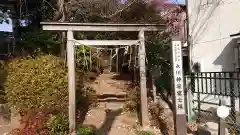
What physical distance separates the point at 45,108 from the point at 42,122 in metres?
0.75

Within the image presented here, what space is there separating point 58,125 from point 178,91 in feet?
13.7

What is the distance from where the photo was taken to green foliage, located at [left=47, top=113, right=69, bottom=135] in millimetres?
9562

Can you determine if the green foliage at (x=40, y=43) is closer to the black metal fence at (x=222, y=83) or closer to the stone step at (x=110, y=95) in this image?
the stone step at (x=110, y=95)

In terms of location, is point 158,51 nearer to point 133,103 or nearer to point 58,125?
point 133,103

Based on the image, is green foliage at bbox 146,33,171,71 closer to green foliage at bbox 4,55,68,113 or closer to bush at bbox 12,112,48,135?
green foliage at bbox 4,55,68,113

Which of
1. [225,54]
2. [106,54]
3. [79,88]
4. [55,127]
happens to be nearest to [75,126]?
[55,127]

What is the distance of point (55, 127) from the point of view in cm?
958

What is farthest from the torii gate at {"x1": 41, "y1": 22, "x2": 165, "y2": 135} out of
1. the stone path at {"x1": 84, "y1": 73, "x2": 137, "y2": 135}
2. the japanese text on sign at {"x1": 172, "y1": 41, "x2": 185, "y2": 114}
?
the japanese text on sign at {"x1": 172, "y1": 41, "x2": 185, "y2": 114}

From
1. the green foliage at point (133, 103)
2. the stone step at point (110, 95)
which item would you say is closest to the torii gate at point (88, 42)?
the green foliage at point (133, 103)

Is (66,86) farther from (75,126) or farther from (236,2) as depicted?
(236,2)

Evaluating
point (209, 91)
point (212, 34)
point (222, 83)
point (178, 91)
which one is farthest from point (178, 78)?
point (212, 34)

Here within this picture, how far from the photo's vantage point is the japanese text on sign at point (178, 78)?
25.6ft

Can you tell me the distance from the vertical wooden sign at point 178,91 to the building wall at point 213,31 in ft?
11.7

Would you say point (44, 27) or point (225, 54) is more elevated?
point (44, 27)
